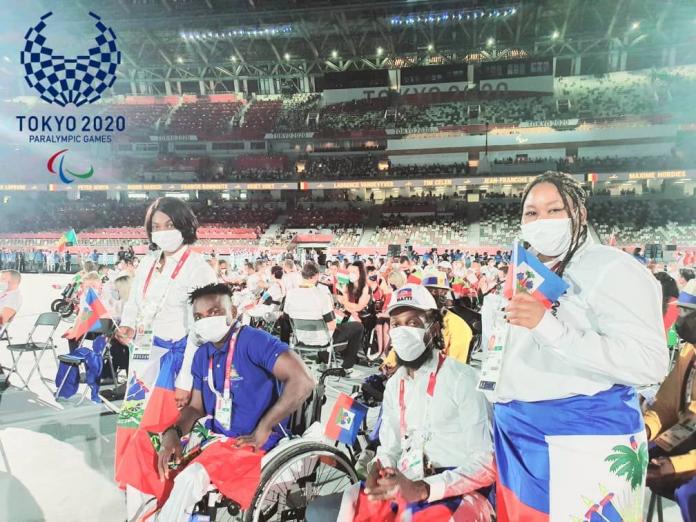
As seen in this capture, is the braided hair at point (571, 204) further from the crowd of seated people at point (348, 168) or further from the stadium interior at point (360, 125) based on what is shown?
the crowd of seated people at point (348, 168)

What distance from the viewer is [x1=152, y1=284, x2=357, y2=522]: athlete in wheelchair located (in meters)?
2.03

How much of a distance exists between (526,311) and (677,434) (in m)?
1.34

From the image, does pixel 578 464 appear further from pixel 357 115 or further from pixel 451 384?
pixel 357 115

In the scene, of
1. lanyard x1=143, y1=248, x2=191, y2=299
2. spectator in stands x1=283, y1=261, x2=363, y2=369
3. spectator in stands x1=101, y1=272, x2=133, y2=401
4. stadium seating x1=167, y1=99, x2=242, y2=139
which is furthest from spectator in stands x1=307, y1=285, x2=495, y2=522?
stadium seating x1=167, y1=99, x2=242, y2=139

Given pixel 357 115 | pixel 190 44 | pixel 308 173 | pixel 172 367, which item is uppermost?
pixel 190 44

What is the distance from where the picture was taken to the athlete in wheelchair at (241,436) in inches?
79.9

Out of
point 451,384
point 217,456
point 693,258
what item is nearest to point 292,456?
point 217,456

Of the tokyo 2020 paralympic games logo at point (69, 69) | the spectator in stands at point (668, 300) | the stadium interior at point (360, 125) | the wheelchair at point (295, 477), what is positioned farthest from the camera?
the stadium interior at point (360, 125)

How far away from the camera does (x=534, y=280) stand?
1.29 metres

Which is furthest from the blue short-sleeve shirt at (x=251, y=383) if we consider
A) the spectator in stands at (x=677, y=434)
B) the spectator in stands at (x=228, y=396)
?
the spectator in stands at (x=677, y=434)

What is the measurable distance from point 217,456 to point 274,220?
28.2 m

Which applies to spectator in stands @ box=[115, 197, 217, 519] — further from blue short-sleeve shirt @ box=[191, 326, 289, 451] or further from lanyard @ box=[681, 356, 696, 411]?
lanyard @ box=[681, 356, 696, 411]

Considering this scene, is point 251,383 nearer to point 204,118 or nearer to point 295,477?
point 295,477

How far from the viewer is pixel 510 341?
1.44m
